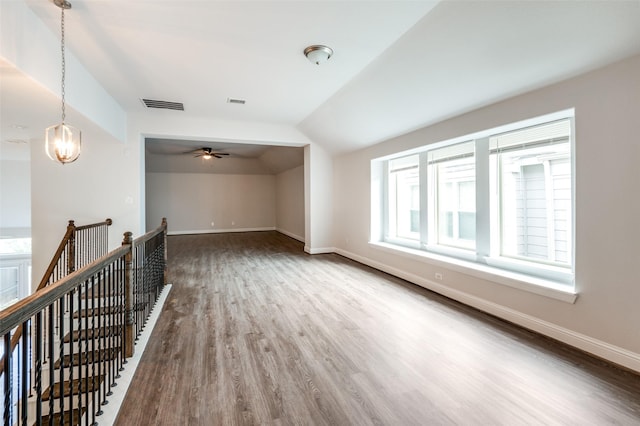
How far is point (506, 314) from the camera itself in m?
2.97

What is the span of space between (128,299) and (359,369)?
1895 millimetres

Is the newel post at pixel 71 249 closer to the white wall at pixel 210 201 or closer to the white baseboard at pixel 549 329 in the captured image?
the white baseboard at pixel 549 329

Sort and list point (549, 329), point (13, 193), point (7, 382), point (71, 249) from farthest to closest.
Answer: point (13, 193) < point (71, 249) < point (549, 329) < point (7, 382)

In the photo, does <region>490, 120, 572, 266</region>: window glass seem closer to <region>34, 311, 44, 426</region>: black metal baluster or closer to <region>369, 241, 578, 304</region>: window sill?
<region>369, 241, 578, 304</region>: window sill

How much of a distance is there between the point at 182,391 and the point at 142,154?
15.1 ft

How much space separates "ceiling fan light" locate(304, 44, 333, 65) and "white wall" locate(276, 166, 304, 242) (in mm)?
5695

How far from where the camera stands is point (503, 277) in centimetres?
300

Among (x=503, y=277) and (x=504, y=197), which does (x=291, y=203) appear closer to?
(x=504, y=197)

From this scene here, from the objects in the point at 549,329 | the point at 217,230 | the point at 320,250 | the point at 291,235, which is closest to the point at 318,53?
the point at 549,329

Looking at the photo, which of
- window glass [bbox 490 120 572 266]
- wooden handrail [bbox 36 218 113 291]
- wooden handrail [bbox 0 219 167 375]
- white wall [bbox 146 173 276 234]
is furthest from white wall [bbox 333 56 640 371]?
white wall [bbox 146 173 276 234]

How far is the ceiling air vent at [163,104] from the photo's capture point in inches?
180

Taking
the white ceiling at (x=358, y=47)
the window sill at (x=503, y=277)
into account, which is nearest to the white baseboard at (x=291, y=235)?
the window sill at (x=503, y=277)

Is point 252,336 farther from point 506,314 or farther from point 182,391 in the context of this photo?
point 506,314

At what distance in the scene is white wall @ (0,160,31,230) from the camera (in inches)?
294
